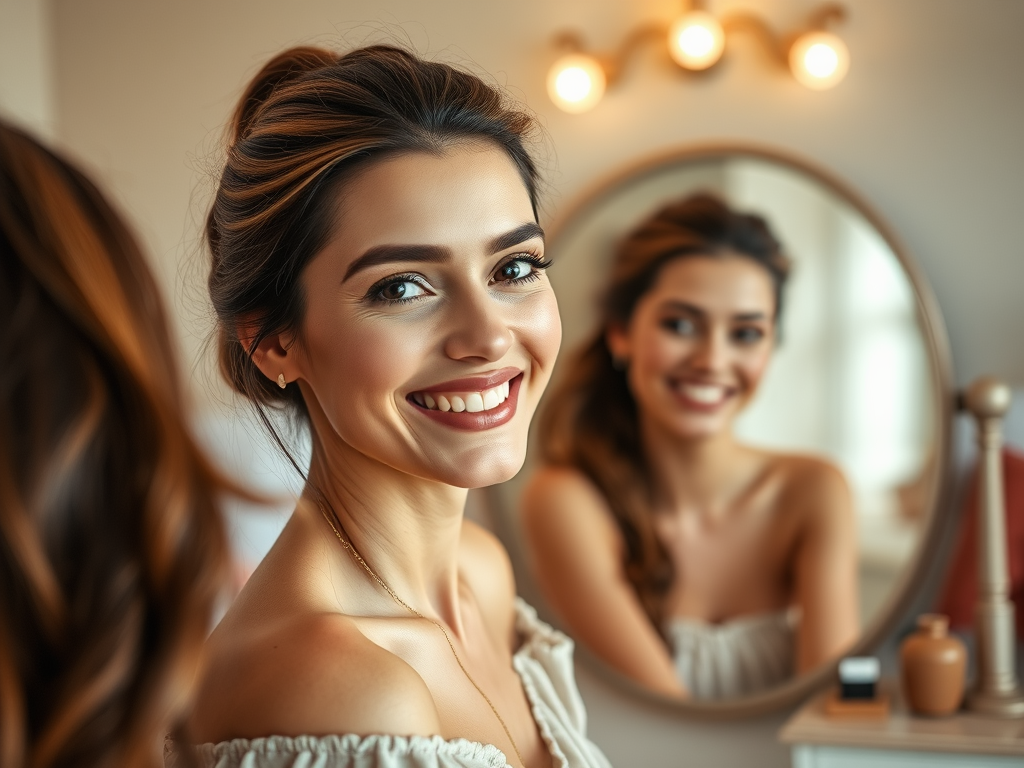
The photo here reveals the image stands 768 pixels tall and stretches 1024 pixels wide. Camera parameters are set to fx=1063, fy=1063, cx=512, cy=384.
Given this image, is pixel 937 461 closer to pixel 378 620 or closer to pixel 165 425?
pixel 378 620

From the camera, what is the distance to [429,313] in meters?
1.02

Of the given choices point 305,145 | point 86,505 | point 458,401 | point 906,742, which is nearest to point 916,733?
point 906,742

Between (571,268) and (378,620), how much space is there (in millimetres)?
1504

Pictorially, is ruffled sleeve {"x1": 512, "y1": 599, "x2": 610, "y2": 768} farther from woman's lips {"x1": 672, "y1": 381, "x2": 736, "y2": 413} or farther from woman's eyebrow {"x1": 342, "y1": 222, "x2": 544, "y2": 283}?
woman's lips {"x1": 672, "y1": 381, "x2": 736, "y2": 413}

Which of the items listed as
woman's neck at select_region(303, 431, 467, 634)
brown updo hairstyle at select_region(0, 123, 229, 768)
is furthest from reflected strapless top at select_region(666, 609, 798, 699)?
brown updo hairstyle at select_region(0, 123, 229, 768)

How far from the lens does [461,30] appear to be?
8.31ft

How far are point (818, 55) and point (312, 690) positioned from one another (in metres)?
1.88

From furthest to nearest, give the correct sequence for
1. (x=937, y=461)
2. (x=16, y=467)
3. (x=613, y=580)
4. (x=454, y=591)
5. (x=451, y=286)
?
(x=613, y=580)
(x=937, y=461)
(x=454, y=591)
(x=451, y=286)
(x=16, y=467)

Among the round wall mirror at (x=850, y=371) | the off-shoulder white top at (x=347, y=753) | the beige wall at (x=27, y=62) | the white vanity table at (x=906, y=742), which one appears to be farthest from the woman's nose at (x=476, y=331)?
the beige wall at (x=27, y=62)

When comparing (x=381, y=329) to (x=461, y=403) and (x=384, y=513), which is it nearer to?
(x=461, y=403)

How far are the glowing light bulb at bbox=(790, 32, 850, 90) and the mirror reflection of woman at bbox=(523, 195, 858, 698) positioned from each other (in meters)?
0.33

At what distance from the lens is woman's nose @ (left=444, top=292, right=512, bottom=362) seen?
1012 mm

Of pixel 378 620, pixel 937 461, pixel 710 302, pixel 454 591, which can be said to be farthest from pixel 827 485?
pixel 378 620

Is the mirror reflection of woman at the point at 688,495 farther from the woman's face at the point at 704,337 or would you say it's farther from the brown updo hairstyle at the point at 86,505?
the brown updo hairstyle at the point at 86,505
